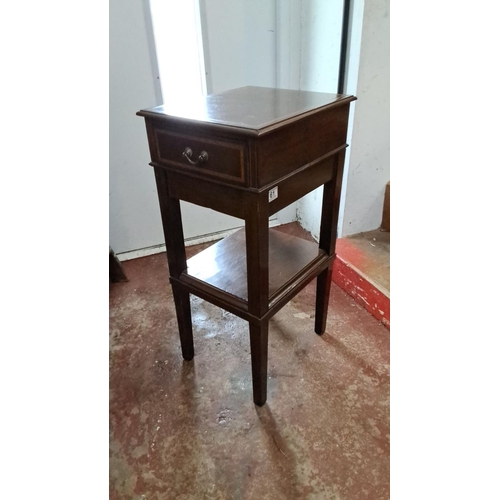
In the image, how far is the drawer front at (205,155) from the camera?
2.91 feet

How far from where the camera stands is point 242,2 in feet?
5.43

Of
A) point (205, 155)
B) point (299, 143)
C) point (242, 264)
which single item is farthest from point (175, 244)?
point (299, 143)

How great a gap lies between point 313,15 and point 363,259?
105 centimetres

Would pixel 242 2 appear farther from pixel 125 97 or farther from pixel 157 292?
pixel 157 292

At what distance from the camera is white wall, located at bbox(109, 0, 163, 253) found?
158 centimetres

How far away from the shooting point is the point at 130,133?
1773 millimetres

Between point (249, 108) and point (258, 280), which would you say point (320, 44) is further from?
point (258, 280)

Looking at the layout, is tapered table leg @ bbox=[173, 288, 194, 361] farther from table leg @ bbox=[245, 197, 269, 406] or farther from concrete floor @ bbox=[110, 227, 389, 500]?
table leg @ bbox=[245, 197, 269, 406]

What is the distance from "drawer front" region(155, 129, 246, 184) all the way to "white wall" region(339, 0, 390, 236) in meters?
0.90

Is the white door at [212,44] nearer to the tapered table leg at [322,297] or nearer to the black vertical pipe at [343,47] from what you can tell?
the black vertical pipe at [343,47]

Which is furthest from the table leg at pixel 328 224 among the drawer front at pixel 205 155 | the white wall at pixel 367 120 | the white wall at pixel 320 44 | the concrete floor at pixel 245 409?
the white wall at pixel 320 44

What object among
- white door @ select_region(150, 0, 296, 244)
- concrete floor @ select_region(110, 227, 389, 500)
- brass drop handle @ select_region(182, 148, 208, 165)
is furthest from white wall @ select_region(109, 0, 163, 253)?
brass drop handle @ select_region(182, 148, 208, 165)

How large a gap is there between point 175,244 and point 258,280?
0.98 ft

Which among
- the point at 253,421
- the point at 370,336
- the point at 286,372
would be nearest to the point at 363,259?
the point at 370,336
